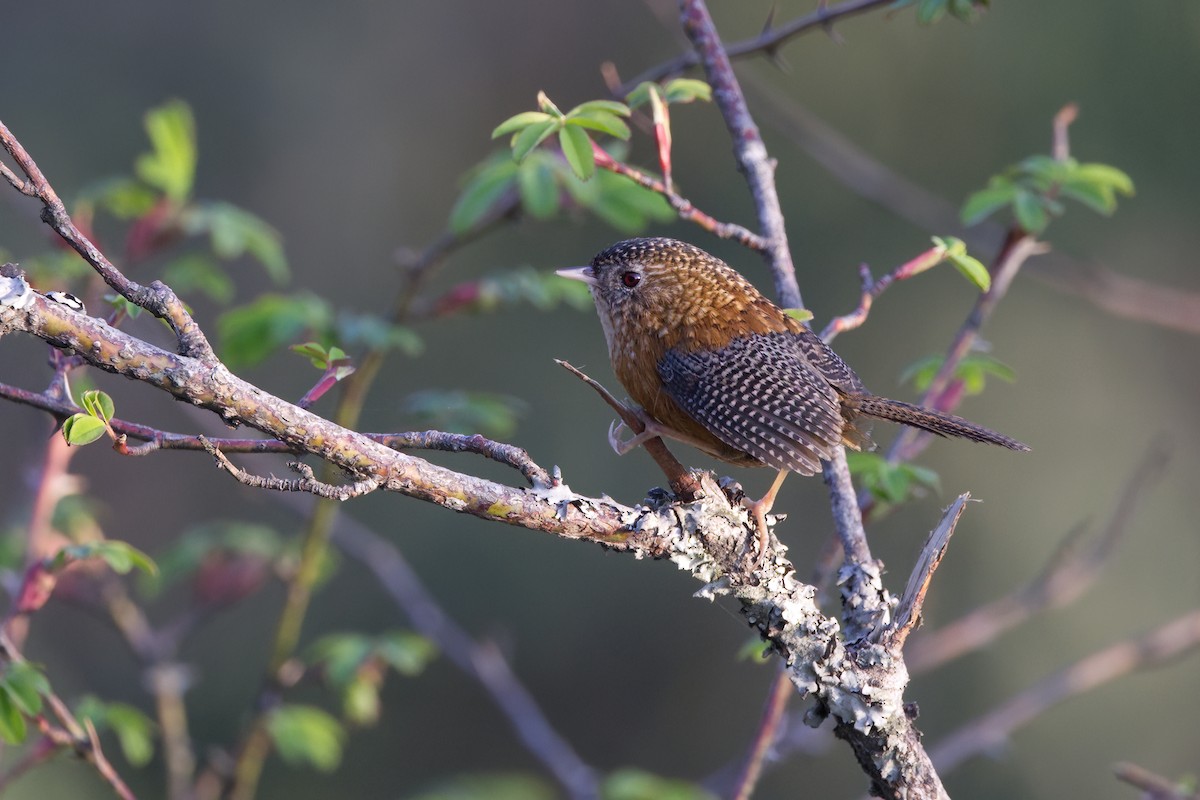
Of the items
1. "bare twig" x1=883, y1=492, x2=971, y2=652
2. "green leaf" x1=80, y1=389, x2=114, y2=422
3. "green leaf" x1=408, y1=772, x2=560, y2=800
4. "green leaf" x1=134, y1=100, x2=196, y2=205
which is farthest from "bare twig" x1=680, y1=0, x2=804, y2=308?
"green leaf" x1=408, y1=772, x2=560, y2=800

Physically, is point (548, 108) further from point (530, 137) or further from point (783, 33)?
point (783, 33)

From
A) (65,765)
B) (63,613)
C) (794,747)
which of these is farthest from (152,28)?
(794,747)

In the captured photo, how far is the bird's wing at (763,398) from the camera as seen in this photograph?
2.41 m

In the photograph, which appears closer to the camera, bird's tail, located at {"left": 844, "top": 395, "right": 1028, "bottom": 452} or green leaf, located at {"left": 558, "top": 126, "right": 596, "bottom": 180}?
green leaf, located at {"left": 558, "top": 126, "right": 596, "bottom": 180}

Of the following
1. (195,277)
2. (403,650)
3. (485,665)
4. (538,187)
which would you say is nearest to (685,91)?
(538,187)

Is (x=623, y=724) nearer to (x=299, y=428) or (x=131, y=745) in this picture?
(x=131, y=745)

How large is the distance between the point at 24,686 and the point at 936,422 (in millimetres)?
1837

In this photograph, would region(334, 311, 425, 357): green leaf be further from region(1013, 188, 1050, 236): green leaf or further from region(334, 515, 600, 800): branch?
region(1013, 188, 1050, 236): green leaf

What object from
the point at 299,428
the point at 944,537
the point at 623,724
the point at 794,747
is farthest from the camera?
the point at 623,724

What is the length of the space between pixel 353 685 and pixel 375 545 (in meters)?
0.87

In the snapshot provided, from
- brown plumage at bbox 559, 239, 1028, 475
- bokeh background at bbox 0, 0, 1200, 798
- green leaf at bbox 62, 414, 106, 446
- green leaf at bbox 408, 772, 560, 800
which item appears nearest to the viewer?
green leaf at bbox 62, 414, 106, 446

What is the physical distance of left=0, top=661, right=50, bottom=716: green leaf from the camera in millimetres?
1979

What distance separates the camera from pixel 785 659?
1801mm

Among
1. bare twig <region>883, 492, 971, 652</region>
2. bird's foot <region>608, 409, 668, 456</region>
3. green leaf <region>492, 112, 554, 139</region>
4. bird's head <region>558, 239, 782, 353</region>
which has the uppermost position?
bird's head <region>558, 239, 782, 353</region>
